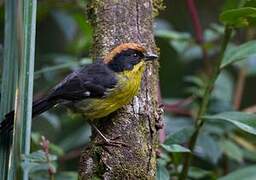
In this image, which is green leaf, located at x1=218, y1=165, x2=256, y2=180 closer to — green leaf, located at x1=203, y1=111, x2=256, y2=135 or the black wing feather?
green leaf, located at x1=203, y1=111, x2=256, y2=135

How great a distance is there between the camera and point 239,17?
3.14m

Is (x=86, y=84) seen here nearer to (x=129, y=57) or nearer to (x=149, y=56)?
(x=129, y=57)

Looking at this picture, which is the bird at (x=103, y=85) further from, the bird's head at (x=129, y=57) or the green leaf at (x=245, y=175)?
the green leaf at (x=245, y=175)

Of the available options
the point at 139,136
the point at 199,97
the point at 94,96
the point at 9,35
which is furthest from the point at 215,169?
the point at 9,35

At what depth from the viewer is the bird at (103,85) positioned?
3119 mm

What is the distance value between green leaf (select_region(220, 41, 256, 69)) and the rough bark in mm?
407

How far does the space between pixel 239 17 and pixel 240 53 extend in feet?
0.67

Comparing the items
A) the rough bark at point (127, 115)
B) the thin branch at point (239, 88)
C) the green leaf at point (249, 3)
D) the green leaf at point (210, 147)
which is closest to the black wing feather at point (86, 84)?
the rough bark at point (127, 115)

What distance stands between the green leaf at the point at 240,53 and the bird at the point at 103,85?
1.39ft

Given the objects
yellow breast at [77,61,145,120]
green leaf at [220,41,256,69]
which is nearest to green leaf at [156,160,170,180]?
yellow breast at [77,61,145,120]

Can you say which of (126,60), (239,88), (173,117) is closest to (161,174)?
(126,60)

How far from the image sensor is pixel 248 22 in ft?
10.6

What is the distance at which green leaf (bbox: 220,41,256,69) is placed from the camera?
315 cm

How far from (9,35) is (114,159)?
0.77 metres
